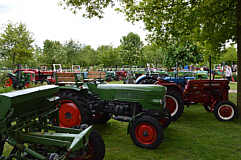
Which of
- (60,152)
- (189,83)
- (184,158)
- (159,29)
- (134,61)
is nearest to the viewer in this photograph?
(60,152)

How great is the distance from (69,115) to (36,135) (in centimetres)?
190

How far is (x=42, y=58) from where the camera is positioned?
3803cm

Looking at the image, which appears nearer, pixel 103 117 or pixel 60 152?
pixel 60 152

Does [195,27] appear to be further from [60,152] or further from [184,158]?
[60,152]

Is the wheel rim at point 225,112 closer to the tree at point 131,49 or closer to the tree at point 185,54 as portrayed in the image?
the tree at point 185,54

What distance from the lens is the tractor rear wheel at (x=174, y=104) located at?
5859 mm

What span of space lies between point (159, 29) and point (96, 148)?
5323 millimetres

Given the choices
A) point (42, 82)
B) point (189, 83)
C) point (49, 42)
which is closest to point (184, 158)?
point (189, 83)

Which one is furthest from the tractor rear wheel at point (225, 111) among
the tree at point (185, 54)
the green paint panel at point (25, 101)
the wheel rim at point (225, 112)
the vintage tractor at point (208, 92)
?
the tree at point (185, 54)

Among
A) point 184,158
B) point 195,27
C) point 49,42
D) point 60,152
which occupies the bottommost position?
point 184,158

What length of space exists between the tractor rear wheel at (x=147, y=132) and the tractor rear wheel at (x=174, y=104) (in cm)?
214

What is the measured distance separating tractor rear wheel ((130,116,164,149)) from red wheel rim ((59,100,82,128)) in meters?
1.33

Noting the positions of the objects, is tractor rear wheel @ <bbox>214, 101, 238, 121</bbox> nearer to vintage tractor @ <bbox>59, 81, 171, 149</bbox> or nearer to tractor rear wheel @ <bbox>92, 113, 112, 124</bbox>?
vintage tractor @ <bbox>59, 81, 171, 149</bbox>

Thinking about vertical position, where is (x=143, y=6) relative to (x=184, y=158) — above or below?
above
